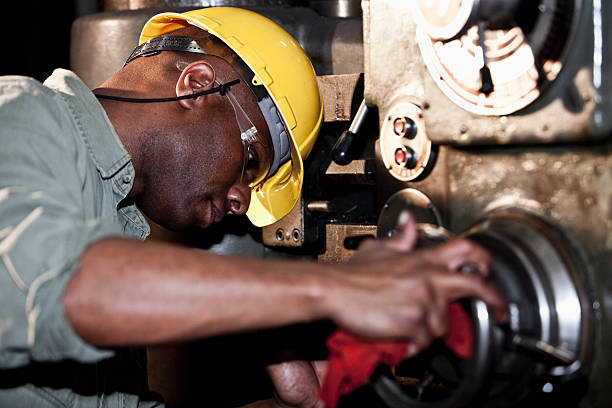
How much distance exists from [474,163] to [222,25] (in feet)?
2.74

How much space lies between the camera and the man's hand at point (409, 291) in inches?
32.6

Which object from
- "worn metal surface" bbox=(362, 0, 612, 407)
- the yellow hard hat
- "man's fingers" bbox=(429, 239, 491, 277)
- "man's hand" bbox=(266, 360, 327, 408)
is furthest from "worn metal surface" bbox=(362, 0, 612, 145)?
"man's hand" bbox=(266, 360, 327, 408)

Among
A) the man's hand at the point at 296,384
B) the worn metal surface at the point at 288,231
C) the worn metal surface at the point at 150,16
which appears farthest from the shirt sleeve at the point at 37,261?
the worn metal surface at the point at 150,16

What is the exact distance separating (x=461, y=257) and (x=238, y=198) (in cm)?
90

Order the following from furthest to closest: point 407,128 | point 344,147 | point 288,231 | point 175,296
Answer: point 288,231 → point 344,147 → point 407,128 → point 175,296

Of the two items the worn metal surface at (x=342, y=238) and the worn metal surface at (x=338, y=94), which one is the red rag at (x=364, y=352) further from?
the worn metal surface at (x=338, y=94)

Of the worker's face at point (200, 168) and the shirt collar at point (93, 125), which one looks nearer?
the shirt collar at point (93, 125)

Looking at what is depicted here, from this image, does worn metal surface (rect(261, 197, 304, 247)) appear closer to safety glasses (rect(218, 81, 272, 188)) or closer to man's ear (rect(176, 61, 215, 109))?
safety glasses (rect(218, 81, 272, 188))

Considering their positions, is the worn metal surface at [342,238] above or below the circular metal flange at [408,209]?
below

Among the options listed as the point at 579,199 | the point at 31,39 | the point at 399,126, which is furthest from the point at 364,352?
the point at 31,39

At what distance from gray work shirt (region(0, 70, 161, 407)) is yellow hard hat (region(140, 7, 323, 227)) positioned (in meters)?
0.42

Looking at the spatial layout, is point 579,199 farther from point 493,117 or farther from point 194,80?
point 194,80

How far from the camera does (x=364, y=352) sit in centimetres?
90

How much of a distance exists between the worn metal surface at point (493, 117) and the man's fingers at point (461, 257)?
225 millimetres
